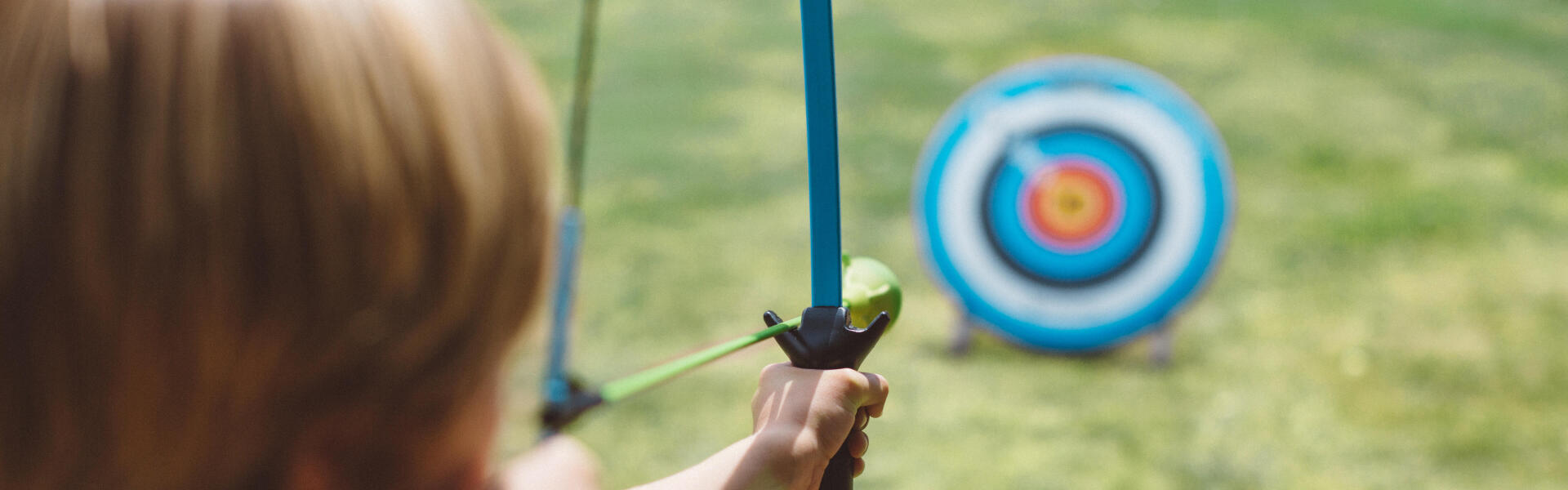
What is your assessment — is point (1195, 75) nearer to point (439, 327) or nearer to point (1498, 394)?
point (1498, 394)

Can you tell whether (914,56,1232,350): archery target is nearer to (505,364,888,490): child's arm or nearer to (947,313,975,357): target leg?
(947,313,975,357): target leg

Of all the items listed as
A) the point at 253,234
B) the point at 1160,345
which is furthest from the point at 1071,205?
the point at 253,234

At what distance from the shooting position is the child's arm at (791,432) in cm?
55

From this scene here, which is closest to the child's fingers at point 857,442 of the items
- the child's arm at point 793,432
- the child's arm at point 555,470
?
the child's arm at point 793,432

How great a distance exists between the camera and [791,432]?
56cm

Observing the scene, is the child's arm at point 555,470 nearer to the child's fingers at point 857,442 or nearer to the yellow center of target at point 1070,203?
the child's fingers at point 857,442

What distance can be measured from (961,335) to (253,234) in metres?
1.71

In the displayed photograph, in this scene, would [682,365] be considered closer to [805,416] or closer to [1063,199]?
[805,416]

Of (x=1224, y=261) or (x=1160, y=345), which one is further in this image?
(x=1224, y=261)

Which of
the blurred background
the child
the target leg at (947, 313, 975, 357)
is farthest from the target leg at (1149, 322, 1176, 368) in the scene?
the child

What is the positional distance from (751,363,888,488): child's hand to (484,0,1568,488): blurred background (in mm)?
109

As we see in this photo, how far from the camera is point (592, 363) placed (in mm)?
2049

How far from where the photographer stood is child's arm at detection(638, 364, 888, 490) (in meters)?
0.55

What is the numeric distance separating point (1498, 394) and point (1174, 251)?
1.58ft
